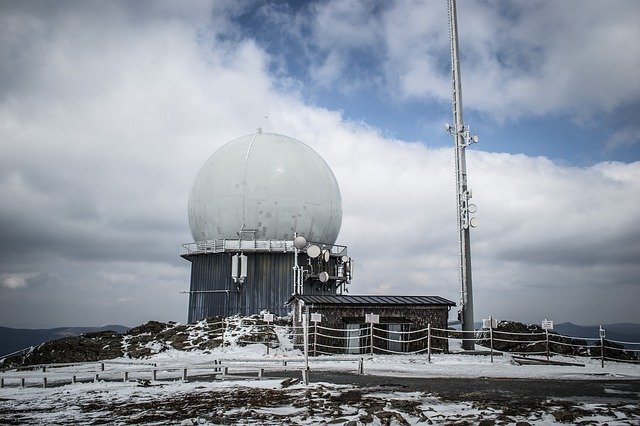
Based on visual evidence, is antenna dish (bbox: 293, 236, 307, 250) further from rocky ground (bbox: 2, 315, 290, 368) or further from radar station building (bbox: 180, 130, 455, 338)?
rocky ground (bbox: 2, 315, 290, 368)

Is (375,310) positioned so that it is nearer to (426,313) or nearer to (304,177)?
(426,313)

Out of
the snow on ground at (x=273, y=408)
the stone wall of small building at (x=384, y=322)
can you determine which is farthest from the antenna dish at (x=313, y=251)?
the snow on ground at (x=273, y=408)

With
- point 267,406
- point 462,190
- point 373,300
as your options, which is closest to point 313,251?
point 373,300

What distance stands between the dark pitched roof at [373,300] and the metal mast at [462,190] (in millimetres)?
1043

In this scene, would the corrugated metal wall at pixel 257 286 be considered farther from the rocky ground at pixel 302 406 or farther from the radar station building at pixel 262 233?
the rocky ground at pixel 302 406

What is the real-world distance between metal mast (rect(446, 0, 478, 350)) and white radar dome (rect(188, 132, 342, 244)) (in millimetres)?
11257

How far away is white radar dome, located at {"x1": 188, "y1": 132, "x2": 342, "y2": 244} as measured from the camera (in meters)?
33.9

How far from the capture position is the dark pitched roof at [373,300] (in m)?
25.1

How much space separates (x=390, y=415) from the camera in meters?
8.07

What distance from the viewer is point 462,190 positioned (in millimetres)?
26297

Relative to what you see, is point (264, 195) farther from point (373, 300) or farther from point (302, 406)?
point (302, 406)

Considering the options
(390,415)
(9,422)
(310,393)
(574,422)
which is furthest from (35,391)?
(574,422)

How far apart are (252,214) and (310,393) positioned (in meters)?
23.9

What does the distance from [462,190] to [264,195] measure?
13.0 meters
